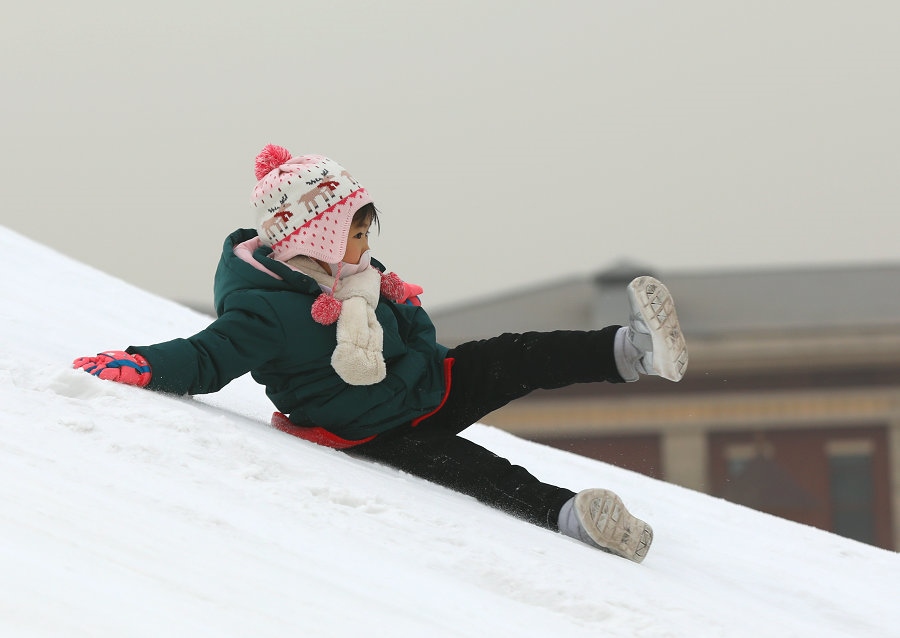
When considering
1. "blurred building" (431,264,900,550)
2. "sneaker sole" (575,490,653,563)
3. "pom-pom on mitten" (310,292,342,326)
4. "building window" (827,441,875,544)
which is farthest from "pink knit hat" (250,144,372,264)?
"building window" (827,441,875,544)

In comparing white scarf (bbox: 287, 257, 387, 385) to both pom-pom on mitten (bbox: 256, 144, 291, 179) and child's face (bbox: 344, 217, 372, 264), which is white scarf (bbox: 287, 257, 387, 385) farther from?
pom-pom on mitten (bbox: 256, 144, 291, 179)

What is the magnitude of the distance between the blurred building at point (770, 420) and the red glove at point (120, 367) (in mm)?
14021

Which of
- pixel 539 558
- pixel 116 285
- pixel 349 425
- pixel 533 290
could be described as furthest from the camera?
pixel 533 290

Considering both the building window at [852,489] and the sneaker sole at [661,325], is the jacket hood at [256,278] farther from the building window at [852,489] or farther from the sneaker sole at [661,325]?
the building window at [852,489]

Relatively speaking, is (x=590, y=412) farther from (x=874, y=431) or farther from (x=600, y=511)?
(x=600, y=511)

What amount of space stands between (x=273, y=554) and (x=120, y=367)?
93cm

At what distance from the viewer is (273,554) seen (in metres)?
1.82

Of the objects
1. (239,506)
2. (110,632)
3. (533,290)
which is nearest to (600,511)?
(239,506)

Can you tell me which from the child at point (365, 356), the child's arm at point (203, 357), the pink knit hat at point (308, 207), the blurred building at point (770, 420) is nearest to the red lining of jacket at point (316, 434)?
the child at point (365, 356)

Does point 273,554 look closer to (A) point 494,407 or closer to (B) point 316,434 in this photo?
(B) point 316,434

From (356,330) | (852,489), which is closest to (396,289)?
(356,330)

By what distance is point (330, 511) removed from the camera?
215 cm

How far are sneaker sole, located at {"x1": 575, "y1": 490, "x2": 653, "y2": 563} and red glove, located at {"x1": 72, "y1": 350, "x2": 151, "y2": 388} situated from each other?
101 centimetres

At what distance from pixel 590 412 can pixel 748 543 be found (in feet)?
43.5
